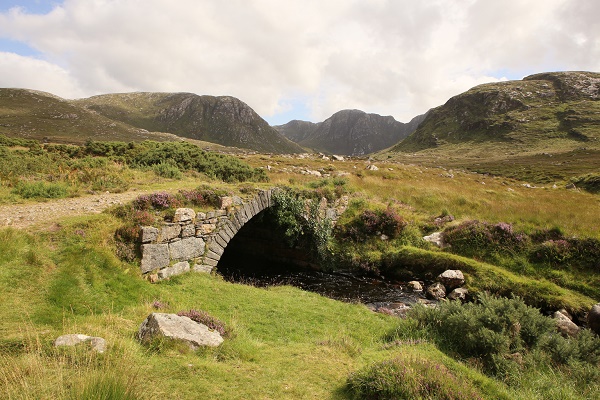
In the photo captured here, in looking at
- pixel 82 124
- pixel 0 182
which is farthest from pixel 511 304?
pixel 82 124

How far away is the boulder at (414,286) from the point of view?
15.8 meters

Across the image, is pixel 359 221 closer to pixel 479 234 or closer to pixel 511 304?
pixel 479 234

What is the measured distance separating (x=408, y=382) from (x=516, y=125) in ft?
507

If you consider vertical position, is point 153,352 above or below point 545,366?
above

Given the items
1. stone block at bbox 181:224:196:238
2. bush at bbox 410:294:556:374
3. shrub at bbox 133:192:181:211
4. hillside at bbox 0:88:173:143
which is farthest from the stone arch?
hillside at bbox 0:88:173:143

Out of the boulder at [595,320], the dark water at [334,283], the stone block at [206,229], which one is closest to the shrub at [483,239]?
the dark water at [334,283]

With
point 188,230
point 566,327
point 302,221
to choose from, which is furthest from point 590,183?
point 188,230

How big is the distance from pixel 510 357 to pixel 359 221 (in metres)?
13.7

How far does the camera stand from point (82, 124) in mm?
111188

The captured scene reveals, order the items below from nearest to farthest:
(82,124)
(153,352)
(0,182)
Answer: (153,352) < (0,182) < (82,124)

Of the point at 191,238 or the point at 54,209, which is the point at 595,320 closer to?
the point at 191,238

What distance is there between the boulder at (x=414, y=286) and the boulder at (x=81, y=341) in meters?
14.0

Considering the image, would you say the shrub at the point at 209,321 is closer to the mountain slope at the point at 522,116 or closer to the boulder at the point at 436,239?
the boulder at the point at 436,239

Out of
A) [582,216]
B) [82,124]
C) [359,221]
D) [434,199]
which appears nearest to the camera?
[582,216]
